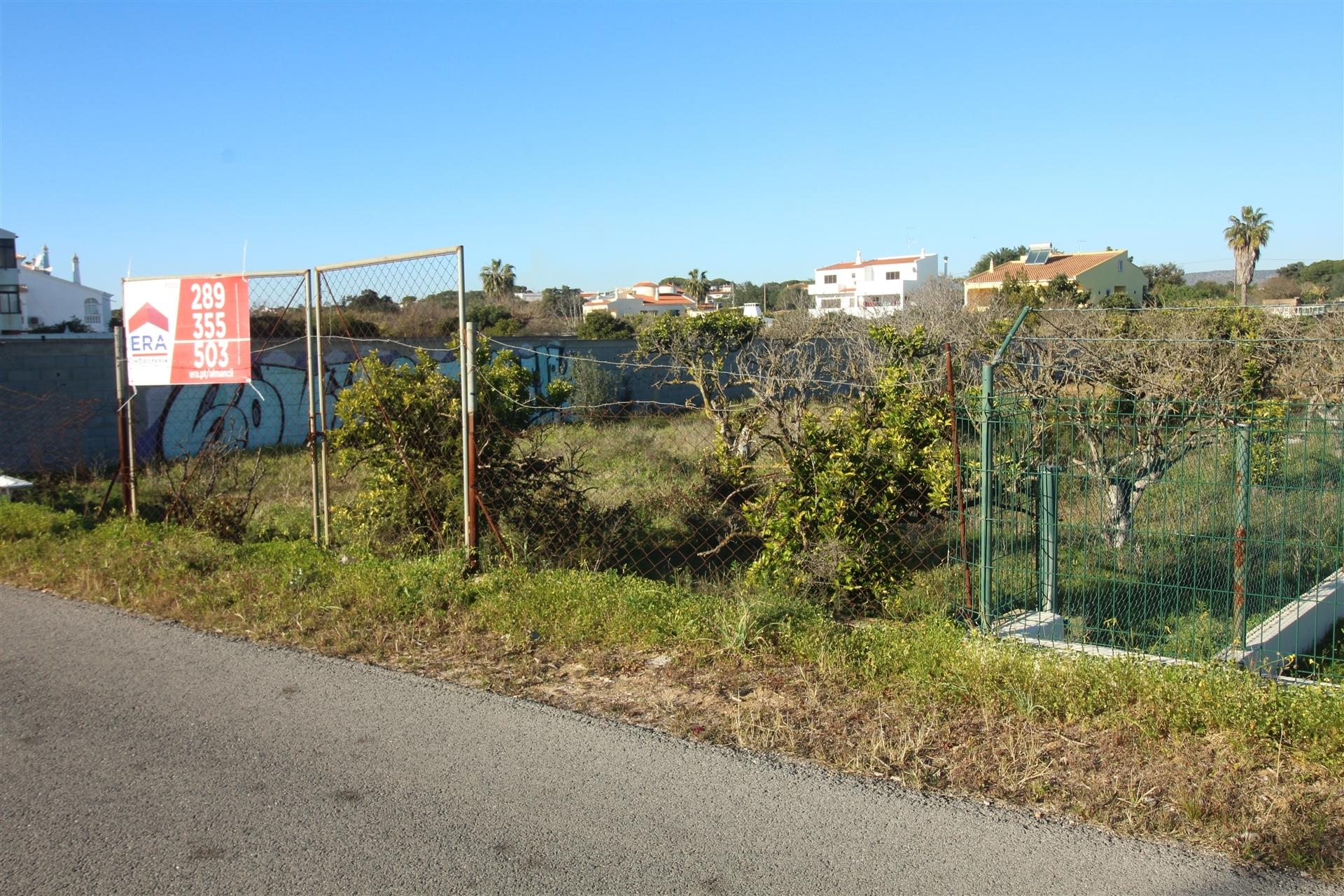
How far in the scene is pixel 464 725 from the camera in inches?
176

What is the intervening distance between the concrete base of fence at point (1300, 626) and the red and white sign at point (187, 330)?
23.6ft

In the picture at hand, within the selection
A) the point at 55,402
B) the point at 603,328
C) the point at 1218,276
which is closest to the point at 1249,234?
the point at 1218,276

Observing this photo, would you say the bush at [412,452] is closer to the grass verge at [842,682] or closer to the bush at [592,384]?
the grass verge at [842,682]

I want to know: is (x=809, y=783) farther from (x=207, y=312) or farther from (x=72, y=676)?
(x=207, y=312)

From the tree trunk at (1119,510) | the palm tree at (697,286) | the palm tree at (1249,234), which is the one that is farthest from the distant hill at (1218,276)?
the tree trunk at (1119,510)

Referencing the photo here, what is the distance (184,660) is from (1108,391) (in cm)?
853

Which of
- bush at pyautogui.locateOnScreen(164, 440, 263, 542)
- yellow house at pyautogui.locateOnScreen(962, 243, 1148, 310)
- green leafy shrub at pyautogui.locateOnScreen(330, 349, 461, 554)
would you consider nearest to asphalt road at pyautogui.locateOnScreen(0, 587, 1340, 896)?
green leafy shrub at pyautogui.locateOnScreen(330, 349, 461, 554)

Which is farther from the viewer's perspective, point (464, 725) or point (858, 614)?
point (858, 614)

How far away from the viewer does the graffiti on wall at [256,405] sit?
1647 centimetres

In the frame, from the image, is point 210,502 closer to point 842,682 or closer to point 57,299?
point 842,682

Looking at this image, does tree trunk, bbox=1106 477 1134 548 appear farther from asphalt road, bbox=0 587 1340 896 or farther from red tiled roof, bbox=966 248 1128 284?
red tiled roof, bbox=966 248 1128 284

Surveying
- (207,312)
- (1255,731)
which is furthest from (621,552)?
(1255,731)

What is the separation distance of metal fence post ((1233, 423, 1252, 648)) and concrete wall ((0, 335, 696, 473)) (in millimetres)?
7642

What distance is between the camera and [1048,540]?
605cm
